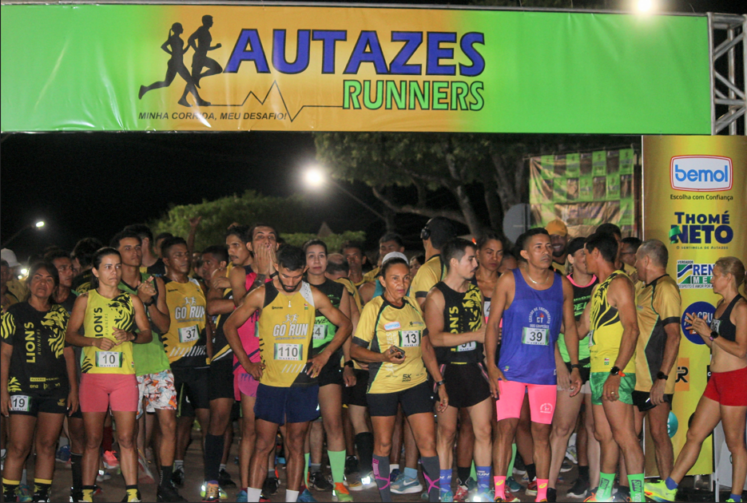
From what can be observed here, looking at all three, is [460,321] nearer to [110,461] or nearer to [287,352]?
[287,352]

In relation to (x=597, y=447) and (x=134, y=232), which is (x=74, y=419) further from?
(x=597, y=447)

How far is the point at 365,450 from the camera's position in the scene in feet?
24.2

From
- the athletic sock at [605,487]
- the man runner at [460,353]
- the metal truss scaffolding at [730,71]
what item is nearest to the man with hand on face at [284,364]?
the man runner at [460,353]

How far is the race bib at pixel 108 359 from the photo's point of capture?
6.17m

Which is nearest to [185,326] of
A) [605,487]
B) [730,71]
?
[605,487]

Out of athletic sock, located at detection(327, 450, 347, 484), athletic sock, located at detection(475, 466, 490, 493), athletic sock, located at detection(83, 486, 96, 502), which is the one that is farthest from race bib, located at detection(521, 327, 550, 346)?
athletic sock, located at detection(83, 486, 96, 502)

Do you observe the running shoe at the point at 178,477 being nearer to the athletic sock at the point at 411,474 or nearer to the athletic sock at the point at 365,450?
the athletic sock at the point at 365,450

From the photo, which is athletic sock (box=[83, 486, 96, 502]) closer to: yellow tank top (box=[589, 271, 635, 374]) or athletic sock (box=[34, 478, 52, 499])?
athletic sock (box=[34, 478, 52, 499])

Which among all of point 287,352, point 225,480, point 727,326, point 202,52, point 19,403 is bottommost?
point 225,480

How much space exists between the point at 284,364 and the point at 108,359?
151 cm

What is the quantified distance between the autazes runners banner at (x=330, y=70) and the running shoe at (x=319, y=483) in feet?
11.4

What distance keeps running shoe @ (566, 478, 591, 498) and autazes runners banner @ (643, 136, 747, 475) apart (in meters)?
0.69

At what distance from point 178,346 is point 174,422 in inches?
30.7

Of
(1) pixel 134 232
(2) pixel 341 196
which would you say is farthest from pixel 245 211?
(1) pixel 134 232
